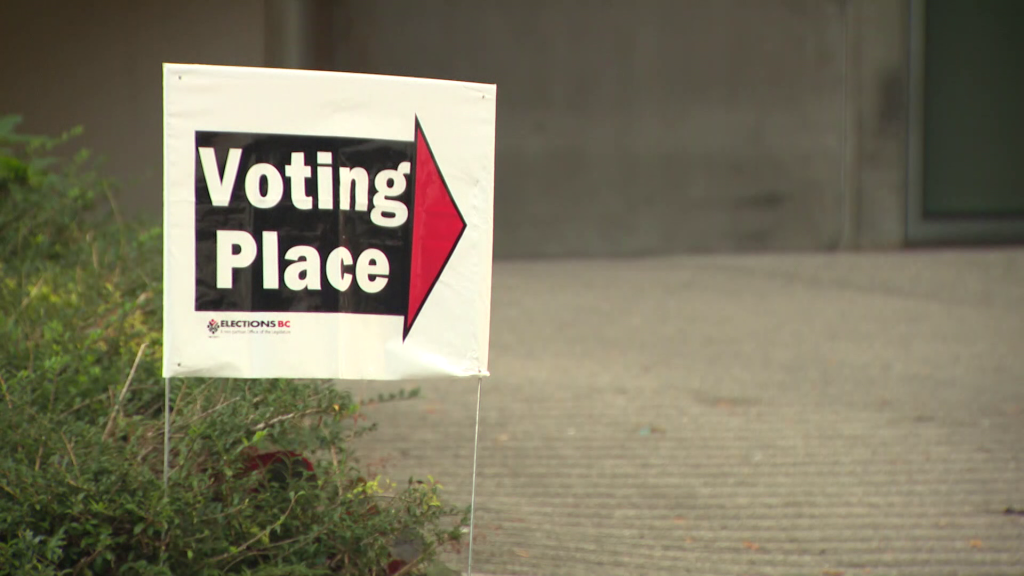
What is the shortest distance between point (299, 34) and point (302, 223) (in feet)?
25.2

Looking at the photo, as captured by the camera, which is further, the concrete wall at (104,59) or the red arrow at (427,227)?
the concrete wall at (104,59)

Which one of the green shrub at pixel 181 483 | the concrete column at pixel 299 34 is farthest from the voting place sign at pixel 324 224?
the concrete column at pixel 299 34

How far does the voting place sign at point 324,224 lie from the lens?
3406 millimetres

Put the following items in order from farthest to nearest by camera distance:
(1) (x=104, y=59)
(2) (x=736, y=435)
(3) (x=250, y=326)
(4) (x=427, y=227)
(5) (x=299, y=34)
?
1. (5) (x=299, y=34)
2. (1) (x=104, y=59)
3. (2) (x=736, y=435)
4. (4) (x=427, y=227)
5. (3) (x=250, y=326)

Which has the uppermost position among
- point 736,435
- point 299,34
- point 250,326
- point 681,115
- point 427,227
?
point 299,34

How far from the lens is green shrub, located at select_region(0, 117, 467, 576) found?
3.36 m

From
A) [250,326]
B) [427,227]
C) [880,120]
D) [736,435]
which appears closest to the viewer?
[250,326]

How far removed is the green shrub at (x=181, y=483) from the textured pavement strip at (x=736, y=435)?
613 millimetres

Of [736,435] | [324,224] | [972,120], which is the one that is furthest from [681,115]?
[324,224]

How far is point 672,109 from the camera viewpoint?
1220 centimetres

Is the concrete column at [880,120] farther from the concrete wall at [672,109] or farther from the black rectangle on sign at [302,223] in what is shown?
the black rectangle on sign at [302,223]

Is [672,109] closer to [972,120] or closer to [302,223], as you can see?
[972,120]

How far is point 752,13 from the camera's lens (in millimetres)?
12234

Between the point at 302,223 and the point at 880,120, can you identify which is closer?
the point at 302,223
